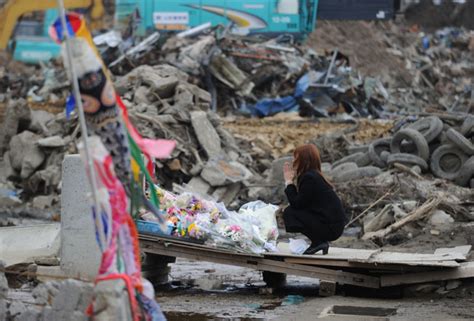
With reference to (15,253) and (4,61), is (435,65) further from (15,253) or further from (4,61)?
(15,253)

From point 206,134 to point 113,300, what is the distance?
44.9 feet

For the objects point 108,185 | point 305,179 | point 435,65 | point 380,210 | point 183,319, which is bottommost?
point 435,65

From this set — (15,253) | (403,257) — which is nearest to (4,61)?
(15,253)

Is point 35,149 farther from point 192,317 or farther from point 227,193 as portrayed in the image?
point 192,317

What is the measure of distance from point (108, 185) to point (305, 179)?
4.70 meters

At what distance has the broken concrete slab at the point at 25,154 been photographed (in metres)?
20.4

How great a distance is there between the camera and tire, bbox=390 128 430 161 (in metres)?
17.8

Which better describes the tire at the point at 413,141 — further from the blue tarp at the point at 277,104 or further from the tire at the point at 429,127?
the blue tarp at the point at 277,104

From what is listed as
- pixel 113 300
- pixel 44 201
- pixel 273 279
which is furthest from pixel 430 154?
pixel 113 300

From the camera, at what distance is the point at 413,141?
1800cm

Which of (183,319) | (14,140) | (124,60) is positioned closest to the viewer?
(183,319)

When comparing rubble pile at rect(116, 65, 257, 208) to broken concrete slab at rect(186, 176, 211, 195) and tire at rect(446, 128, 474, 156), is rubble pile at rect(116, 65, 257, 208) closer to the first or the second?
broken concrete slab at rect(186, 176, 211, 195)

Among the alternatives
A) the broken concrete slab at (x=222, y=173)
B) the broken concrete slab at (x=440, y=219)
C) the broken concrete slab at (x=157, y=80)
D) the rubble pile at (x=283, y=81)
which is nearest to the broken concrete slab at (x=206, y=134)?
the broken concrete slab at (x=222, y=173)

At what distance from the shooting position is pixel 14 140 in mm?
21141
